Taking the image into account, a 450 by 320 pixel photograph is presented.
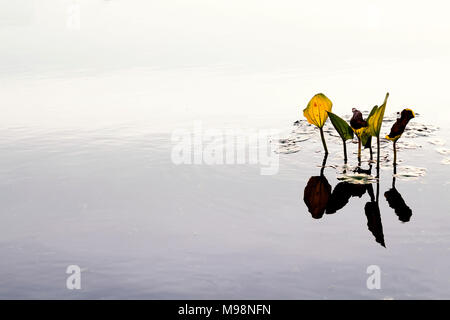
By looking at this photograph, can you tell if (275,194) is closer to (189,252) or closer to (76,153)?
(189,252)

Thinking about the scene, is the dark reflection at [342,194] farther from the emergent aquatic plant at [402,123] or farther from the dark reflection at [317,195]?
the emergent aquatic plant at [402,123]

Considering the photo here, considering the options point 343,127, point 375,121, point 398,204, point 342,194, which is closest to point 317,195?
point 342,194

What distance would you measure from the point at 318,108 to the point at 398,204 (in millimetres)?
2561

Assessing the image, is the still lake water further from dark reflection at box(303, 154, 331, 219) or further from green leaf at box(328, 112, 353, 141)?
green leaf at box(328, 112, 353, 141)

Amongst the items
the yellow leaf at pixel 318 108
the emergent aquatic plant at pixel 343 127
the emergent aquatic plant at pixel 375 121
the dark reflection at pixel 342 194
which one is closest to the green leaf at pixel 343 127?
the emergent aquatic plant at pixel 343 127

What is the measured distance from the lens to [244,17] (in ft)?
128

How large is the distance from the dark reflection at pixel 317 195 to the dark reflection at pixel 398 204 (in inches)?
34.3

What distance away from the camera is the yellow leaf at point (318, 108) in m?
9.49

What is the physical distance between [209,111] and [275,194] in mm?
6529

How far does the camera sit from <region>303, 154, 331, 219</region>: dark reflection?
7.70 meters

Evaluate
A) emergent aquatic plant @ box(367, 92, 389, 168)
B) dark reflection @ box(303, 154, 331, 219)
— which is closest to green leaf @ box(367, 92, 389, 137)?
emergent aquatic plant @ box(367, 92, 389, 168)

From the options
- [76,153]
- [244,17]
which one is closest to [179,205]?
[76,153]
